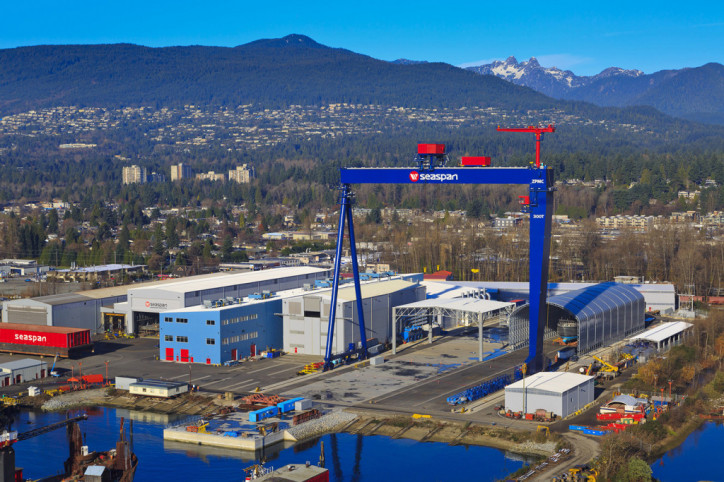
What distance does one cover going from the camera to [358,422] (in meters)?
32.1

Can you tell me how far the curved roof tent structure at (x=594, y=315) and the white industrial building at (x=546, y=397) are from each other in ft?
30.6

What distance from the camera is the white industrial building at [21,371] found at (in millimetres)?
39000

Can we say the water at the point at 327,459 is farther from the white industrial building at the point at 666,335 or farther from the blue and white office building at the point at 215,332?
the white industrial building at the point at 666,335

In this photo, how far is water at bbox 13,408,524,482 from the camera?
2836 cm

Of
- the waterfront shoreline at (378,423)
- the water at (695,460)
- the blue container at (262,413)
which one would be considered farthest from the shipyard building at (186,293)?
the water at (695,460)

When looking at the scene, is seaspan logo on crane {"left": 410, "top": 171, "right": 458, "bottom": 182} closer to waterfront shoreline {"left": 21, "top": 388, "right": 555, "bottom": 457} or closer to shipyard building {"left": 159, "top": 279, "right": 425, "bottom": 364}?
shipyard building {"left": 159, "top": 279, "right": 425, "bottom": 364}

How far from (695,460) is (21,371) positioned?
24.8 metres

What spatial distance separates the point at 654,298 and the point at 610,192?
5973 cm

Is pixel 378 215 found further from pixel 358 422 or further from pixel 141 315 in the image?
pixel 358 422

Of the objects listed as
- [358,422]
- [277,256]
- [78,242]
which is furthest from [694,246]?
[78,242]

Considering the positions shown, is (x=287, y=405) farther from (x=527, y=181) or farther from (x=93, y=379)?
(x=527, y=181)

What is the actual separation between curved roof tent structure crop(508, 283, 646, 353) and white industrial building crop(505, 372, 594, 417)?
30.6ft

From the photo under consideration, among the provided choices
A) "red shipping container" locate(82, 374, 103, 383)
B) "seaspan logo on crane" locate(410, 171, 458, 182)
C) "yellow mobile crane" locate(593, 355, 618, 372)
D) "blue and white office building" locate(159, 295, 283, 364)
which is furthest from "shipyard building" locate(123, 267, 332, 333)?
"yellow mobile crane" locate(593, 355, 618, 372)

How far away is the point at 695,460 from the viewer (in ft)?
98.9
